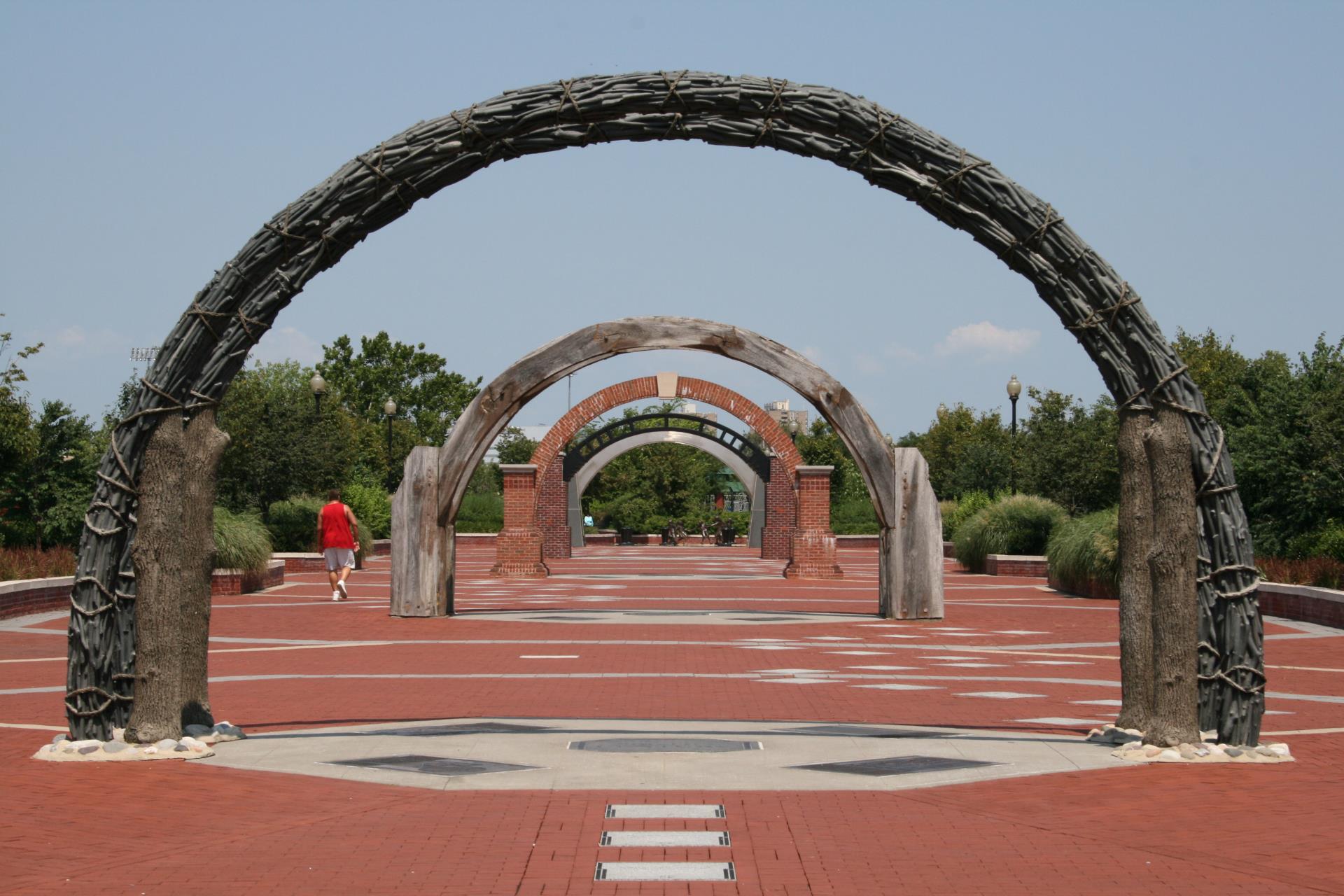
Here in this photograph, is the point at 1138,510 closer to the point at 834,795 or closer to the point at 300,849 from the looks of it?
the point at 834,795

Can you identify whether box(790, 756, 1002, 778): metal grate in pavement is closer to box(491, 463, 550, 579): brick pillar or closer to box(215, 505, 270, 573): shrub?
box(215, 505, 270, 573): shrub

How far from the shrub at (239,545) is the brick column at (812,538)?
33.0ft

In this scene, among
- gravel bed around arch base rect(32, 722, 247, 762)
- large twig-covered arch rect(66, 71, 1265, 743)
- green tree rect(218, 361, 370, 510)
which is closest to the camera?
gravel bed around arch base rect(32, 722, 247, 762)

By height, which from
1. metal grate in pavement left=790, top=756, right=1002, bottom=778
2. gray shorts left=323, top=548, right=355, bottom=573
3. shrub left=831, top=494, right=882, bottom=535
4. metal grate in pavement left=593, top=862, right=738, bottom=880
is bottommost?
metal grate in pavement left=593, top=862, right=738, bottom=880

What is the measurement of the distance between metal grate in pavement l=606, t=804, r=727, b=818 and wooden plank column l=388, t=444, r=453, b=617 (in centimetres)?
1159

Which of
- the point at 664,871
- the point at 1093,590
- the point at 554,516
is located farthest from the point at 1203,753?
the point at 554,516

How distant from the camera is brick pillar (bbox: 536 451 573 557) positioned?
39.4m

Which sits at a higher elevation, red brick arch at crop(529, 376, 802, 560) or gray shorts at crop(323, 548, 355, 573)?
red brick arch at crop(529, 376, 802, 560)

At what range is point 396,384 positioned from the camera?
78438 mm

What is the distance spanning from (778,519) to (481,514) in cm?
1868

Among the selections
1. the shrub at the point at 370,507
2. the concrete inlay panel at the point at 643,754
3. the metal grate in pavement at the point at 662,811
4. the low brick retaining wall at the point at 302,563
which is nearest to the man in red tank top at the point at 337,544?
the low brick retaining wall at the point at 302,563

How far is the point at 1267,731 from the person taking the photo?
31.5 feet

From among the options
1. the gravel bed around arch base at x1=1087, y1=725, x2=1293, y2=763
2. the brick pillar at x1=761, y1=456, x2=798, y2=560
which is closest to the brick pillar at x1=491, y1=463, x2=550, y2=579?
the brick pillar at x1=761, y1=456, x2=798, y2=560

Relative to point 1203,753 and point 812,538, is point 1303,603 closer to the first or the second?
point 812,538
